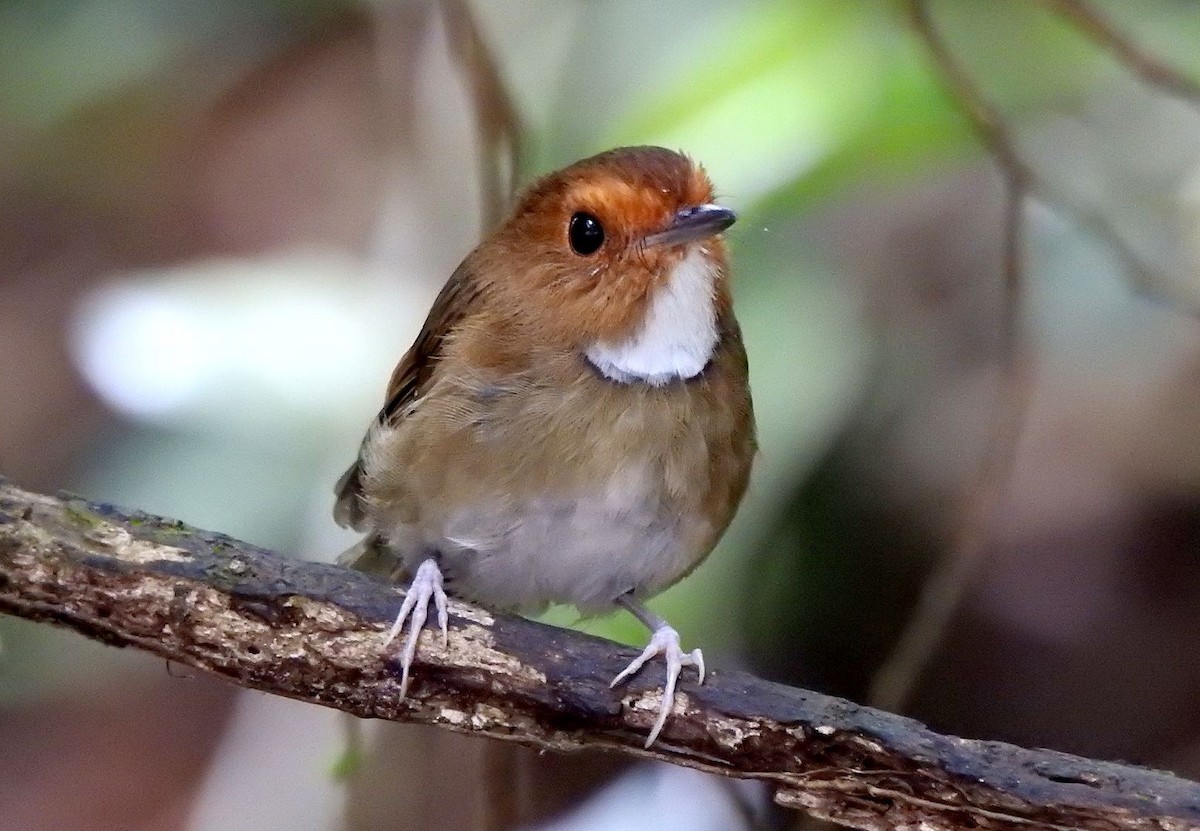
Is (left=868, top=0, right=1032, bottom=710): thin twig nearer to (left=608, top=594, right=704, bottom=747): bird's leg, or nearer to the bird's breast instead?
the bird's breast

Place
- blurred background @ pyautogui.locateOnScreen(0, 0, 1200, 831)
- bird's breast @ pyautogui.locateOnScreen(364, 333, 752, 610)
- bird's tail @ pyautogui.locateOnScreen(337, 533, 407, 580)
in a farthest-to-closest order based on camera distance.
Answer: blurred background @ pyautogui.locateOnScreen(0, 0, 1200, 831) → bird's tail @ pyautogui.locateOnScreen(337, 533, 407, 580) → bird's breast @ pyautogui.locateOnScreen(364, 333, 752, 610)

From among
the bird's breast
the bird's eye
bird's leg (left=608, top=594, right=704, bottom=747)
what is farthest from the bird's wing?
bird's leg (left=608, top=594, right=704, bottom=747)

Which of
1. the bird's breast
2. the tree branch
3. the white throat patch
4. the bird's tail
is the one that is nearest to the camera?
the tree branch

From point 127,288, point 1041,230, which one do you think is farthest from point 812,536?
point 127,288

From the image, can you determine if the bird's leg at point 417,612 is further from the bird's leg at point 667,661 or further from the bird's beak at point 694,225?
the bird's beak at point 694,225

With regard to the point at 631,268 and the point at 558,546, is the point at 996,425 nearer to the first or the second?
the point at 631,268

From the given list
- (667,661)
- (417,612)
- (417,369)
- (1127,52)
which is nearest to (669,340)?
(417,369)

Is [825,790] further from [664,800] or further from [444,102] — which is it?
[444,102]
